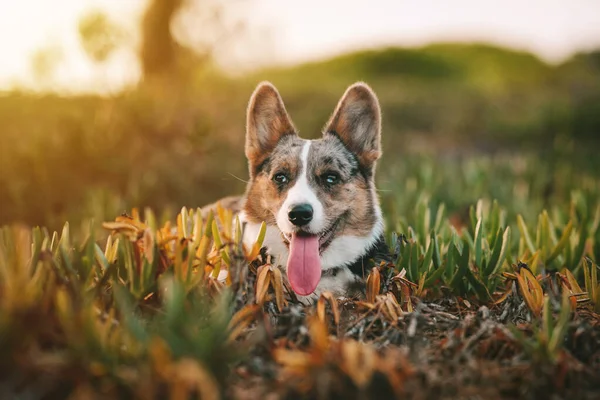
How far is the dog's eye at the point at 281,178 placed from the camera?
3549mm

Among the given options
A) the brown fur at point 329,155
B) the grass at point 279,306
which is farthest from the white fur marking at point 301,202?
the grass at point 279,306

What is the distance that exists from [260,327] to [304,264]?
1.06 meters

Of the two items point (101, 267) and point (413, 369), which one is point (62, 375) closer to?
point (101, 267)

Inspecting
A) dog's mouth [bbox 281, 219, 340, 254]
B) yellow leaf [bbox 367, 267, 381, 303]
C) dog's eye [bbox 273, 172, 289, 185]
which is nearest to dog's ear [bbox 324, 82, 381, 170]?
dog's eye [bbox 273, 172, 289, 185]

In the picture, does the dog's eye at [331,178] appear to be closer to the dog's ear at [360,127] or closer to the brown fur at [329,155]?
the brown fur at [329,155]

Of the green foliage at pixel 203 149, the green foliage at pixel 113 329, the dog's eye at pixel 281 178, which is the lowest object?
the green foliage at pixel 203 149

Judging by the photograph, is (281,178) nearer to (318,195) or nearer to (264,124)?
(318,195)

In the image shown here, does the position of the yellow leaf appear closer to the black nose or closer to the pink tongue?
the pink tongue

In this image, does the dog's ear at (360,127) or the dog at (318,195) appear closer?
the dog at (318,195)

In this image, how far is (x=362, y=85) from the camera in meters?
3.68

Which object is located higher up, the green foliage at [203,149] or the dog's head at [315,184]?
the dog's head at [315,184]

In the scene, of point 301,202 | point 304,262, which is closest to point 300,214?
point 301,202

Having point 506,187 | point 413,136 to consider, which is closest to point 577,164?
point 506,187

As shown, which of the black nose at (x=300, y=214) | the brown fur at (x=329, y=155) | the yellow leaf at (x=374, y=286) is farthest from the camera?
the brown fur at (x=329, y=155)
